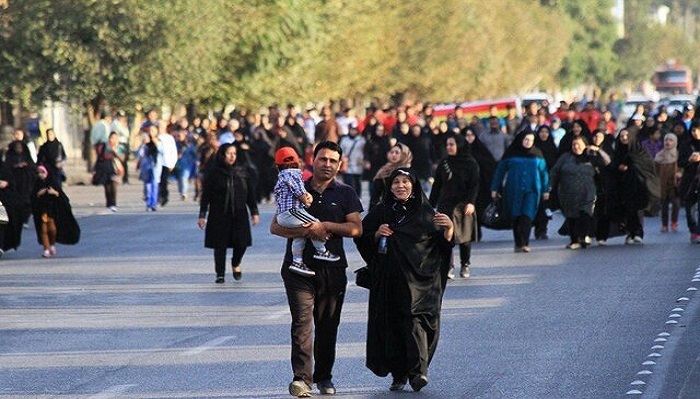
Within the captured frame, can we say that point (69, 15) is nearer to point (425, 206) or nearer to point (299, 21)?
point (299, 21)

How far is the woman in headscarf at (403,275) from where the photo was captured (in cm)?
1087

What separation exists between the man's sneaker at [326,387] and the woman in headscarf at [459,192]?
792cm

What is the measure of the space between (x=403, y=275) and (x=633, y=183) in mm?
12941

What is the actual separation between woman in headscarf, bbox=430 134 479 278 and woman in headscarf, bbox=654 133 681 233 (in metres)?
6.98

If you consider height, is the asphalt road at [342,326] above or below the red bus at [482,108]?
below

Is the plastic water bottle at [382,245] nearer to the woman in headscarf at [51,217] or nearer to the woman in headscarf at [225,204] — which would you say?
the woman in headscarf at [225,204]

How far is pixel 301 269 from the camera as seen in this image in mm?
10680

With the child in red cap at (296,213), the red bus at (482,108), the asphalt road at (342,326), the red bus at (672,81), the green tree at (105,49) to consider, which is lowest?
the red bus at (672,81)

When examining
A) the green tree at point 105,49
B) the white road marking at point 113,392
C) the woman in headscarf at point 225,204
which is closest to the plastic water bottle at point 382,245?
the white road marking at point 113,392

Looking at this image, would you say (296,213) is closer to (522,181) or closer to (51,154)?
(522,181)

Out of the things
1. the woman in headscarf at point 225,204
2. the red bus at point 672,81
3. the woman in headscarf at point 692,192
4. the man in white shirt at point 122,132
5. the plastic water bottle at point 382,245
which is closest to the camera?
the plastic water bottle at point 382,245

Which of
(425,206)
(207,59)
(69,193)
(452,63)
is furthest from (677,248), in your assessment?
(452,63)

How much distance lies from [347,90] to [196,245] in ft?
118

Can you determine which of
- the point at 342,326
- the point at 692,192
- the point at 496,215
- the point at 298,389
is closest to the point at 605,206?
the point at 692,192
